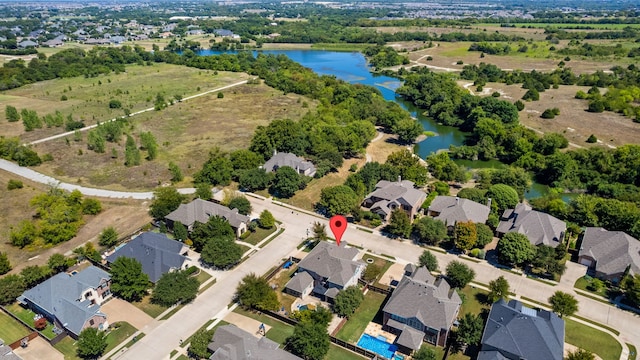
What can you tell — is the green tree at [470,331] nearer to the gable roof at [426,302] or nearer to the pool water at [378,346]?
the gable roof at [426,302]

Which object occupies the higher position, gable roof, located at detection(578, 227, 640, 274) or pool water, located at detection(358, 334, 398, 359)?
gable roof, located at detection(578, 227, 640, 274)

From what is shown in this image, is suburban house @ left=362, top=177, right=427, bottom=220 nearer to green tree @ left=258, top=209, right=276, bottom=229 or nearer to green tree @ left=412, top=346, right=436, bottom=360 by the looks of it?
green tree @ left=258, top=209, right=276, bottom=229

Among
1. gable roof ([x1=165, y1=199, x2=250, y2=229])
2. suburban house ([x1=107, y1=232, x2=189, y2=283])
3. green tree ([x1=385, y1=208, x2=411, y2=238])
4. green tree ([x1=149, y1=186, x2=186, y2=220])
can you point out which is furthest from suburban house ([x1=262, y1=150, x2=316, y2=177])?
suburban house ([x1=107, y1=232, x2=189, y2=283])

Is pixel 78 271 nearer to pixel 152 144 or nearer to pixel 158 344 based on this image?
pixel 158 344

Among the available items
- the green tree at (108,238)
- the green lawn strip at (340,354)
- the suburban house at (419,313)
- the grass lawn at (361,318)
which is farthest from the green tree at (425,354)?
the green tree at (108,238)

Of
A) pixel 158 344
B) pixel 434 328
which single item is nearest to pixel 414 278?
pixel 434 328
